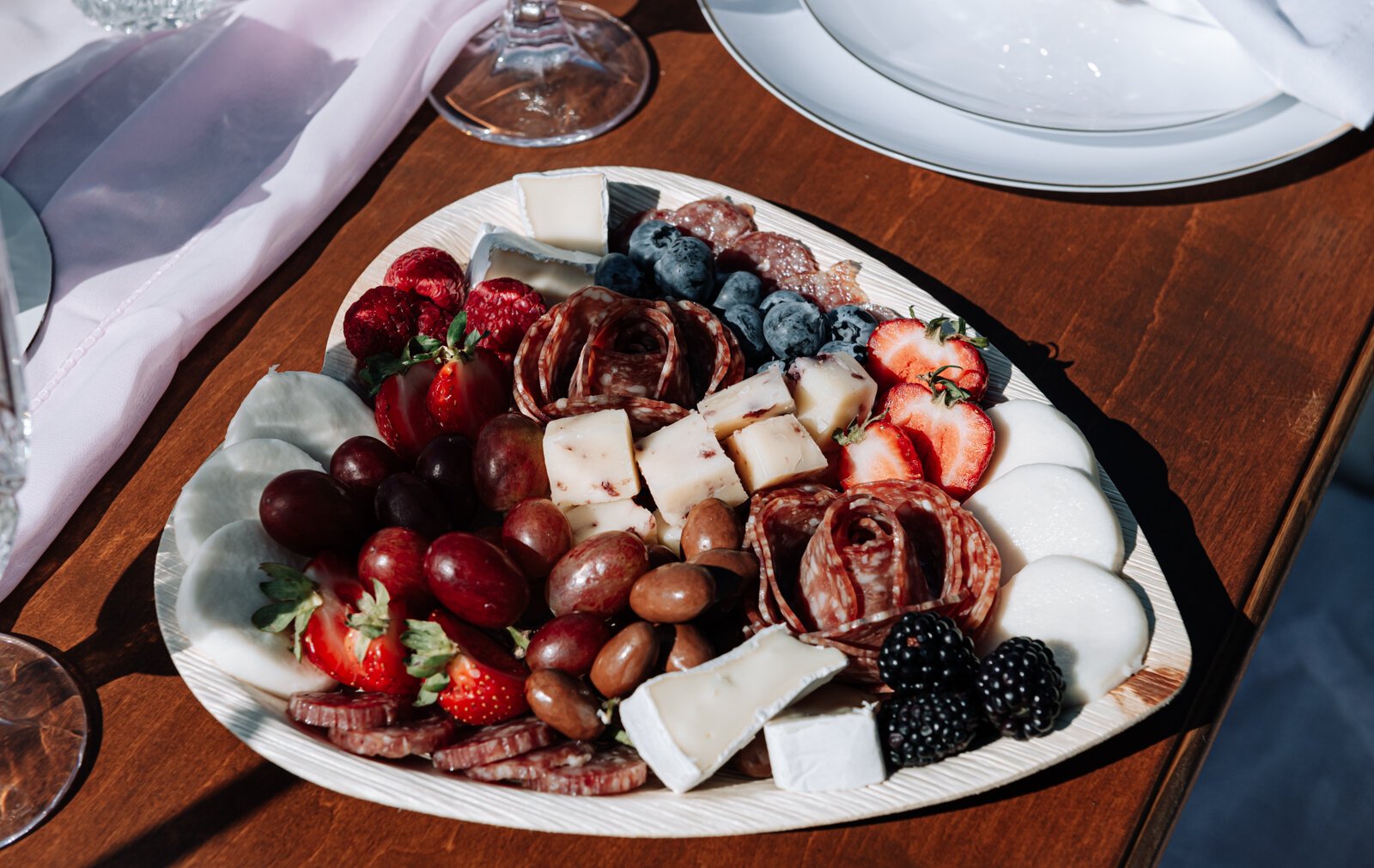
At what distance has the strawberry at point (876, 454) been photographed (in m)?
1.02

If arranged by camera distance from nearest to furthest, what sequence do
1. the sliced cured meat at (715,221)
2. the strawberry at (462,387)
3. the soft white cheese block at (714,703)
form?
the soft white cheese block at (714,703) → the strawberry at (462,387) → the sliced cured meat at (715,221)

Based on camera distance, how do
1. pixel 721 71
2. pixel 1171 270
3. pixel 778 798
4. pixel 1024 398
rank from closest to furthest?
pixel 778 798 < pixel 1024 398 < pixel 1171 270 < pixel 721 71

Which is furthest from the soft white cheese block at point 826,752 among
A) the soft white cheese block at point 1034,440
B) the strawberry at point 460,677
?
the soft white cheese block at point 1034,440

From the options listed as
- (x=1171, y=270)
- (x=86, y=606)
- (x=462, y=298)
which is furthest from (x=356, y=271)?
(x=1171, y=270)

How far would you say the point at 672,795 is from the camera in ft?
2.70

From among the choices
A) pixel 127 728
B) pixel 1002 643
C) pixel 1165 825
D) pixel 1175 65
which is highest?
pixel 1175 65

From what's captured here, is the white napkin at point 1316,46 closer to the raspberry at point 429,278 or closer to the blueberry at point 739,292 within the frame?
the blueberry at point 739,292

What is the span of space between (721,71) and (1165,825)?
3.78ft

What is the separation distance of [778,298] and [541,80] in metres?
0.62

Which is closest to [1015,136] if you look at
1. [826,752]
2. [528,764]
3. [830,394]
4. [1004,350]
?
[1004,350]

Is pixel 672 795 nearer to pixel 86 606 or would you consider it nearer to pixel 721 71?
pixel 86 606

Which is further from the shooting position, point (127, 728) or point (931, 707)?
point (127, 728)

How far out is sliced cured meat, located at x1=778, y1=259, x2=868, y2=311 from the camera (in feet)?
3.89

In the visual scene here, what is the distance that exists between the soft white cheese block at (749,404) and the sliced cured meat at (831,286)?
0.62 ft
